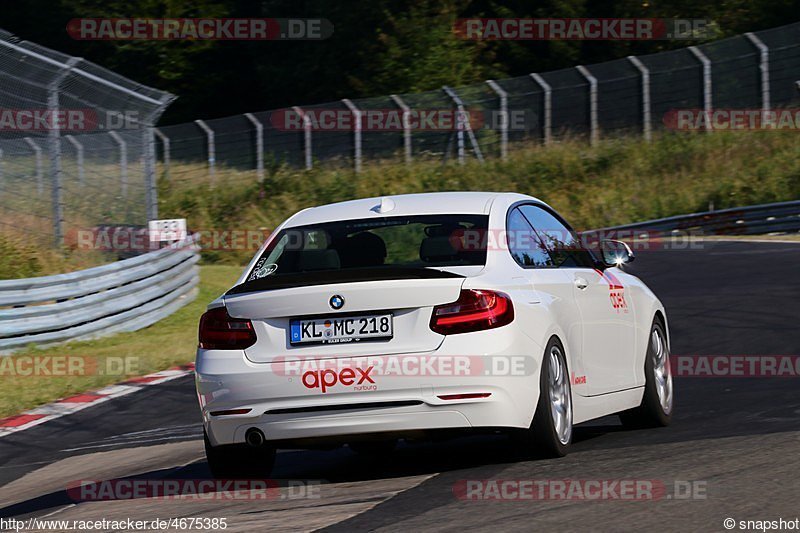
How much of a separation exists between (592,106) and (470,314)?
3161cm

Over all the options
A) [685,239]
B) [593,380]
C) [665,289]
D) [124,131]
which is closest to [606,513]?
[593,380]

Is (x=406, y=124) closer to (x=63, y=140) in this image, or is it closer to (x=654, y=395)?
(x=63, y=140)

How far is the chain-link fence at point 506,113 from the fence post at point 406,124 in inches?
1.1

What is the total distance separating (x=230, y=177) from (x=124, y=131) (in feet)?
51.4

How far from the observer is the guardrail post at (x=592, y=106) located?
37594 mm

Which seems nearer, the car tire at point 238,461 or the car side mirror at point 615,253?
the car tire at point 238,461

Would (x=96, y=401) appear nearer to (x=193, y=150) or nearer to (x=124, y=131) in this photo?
(x=124, y=131)

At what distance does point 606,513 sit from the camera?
19.5 ft

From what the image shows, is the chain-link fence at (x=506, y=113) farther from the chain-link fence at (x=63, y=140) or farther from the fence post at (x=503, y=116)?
the chain-link fence at (x=63, y=140)
